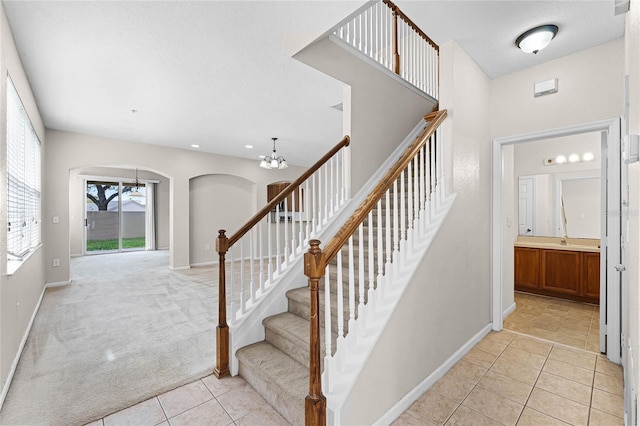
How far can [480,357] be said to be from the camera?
2609 millimetres

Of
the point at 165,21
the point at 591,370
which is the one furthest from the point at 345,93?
the point at 591,370

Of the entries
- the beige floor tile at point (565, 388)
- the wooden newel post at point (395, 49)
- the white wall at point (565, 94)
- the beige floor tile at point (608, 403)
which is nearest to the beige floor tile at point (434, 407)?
the beige floor tile at point (565, 388)

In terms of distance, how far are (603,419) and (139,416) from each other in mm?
2933

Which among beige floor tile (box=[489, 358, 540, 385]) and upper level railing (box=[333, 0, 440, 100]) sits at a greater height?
upper level railing (box=[333, 0, 440, 100])

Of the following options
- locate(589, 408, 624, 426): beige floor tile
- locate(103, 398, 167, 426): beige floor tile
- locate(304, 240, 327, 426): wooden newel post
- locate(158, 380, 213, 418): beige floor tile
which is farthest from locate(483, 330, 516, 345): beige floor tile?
locate(103, 398, 167, 426): beige floor tile

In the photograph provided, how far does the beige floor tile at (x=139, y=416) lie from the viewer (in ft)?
5.74

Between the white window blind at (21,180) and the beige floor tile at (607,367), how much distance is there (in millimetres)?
5132

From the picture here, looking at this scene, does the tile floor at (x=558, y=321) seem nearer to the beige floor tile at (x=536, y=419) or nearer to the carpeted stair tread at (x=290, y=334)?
the beige floor tile at (x=536, y=419)

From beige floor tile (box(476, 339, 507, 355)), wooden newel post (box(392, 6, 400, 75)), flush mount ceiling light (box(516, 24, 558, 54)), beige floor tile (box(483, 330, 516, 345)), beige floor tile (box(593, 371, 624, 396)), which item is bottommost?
beige floor tile (box(476, 339, 507, 355))

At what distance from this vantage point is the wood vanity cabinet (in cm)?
393

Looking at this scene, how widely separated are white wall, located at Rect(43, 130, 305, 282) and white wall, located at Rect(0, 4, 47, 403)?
1.85m

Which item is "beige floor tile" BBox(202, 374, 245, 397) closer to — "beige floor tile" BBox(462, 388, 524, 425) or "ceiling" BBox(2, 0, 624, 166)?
"beige floor tile" BBox(462, 388, 524, 425)

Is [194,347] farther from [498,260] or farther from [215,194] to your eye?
[215,194]

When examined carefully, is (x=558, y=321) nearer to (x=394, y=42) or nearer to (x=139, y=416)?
(x=394, y=42)
